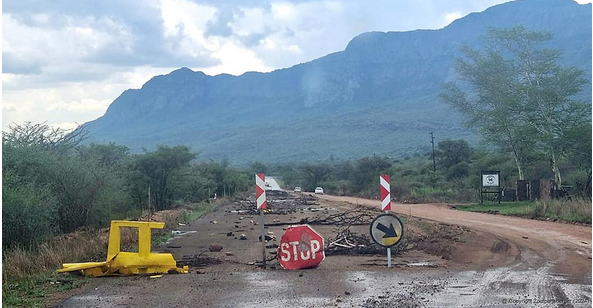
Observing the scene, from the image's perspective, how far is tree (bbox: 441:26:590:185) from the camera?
37.5 m

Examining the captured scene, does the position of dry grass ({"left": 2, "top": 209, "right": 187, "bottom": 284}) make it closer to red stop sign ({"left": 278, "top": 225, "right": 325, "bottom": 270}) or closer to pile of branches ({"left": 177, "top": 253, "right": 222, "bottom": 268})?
pile of branches ({"left": 177, "top": 253, "right": 222, "bottom": 268})

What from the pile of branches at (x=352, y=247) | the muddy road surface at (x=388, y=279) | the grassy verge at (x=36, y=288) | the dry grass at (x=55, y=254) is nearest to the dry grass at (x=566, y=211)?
the muddy road surface at (x=388, y=279)

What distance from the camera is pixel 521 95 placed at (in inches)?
1591

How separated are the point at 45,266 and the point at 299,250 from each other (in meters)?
4.87

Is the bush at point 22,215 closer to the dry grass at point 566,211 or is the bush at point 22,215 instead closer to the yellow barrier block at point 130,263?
the yellow barrier block at point 130,263

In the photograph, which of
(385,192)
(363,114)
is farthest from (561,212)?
(363,114)

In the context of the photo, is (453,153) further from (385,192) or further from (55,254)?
(55,254)

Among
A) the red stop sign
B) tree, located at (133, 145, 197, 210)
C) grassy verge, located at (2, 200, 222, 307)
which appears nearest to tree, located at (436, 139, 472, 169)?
tree, located at (133, 145, 197, 210)

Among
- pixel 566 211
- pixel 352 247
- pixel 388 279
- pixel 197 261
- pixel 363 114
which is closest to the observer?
pixel 388 279

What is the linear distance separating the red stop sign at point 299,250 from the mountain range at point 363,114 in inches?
3590

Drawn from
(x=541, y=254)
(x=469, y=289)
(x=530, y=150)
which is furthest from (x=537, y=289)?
(x=530, y=150)

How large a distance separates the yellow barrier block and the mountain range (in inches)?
3646

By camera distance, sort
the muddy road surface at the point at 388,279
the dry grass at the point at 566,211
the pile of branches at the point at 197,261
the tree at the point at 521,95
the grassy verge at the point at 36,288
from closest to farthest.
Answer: the muddy road surface at the point at 388,279 < the grassy verge at the point at 36,288 < the pile of branches at the point at 197,261 < the dry grass at the point at 566,211 < the tree at the point at 521,95

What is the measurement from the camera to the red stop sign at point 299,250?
12.7m
